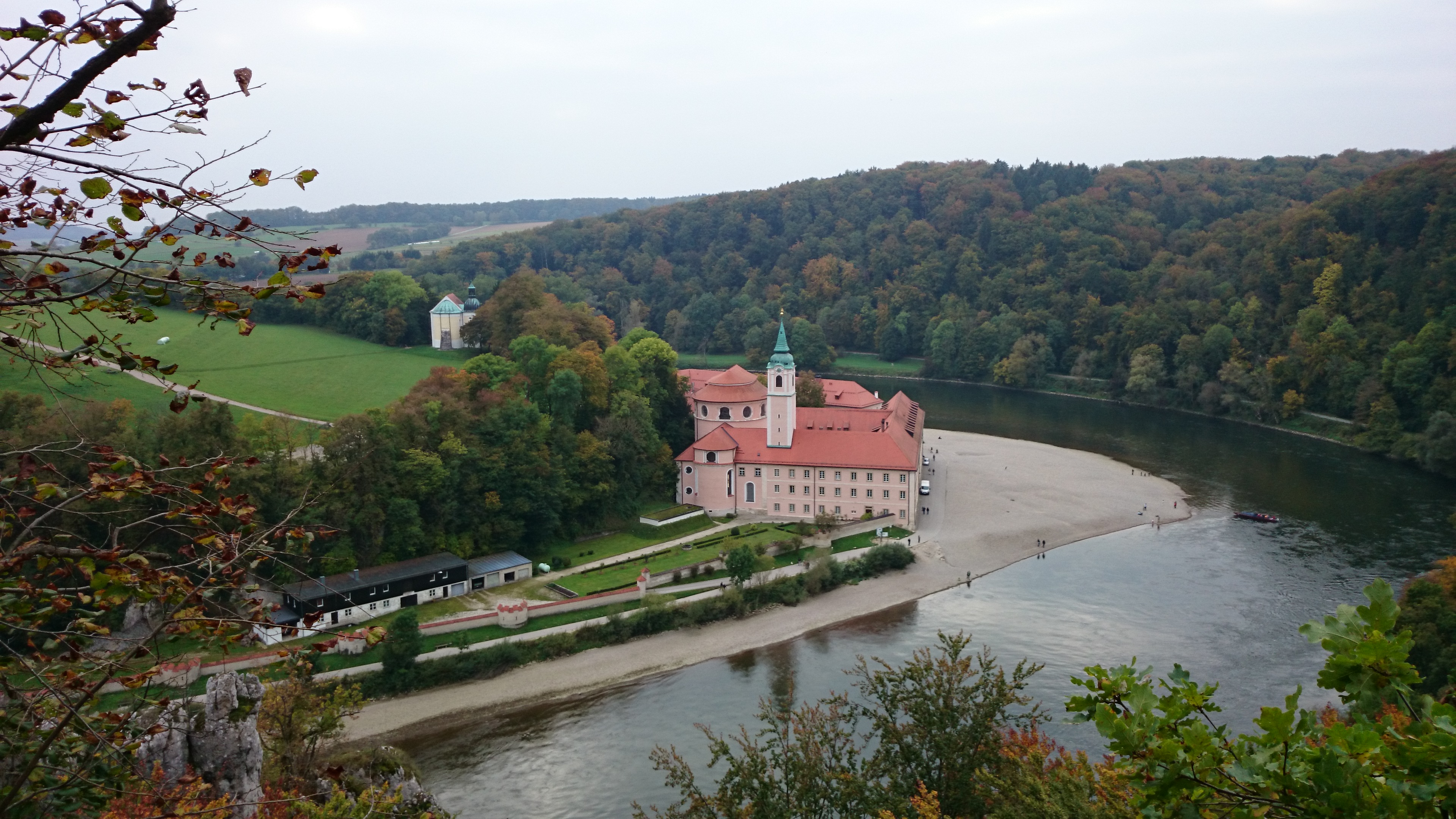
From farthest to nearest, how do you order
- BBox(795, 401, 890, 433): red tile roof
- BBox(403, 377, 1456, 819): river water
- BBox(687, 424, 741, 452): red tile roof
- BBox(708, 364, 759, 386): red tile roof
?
1. BBox(795, 401, 890, 433): red tile roof
2. BBox(708, 364, 759, 386): red tile roof
3. BBox(687, 424, 741, 452): red tile roof
4. BBox(403, 377, 1456, 819): river water

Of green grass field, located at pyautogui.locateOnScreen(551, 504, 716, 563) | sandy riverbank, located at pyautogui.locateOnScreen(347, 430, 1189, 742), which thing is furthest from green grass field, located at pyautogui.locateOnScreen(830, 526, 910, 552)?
green grass field, located at pyautogui.locateOnScreen(551, 504, 716, 563)

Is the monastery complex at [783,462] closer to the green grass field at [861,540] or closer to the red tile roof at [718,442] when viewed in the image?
the red tile roof at [718,442]

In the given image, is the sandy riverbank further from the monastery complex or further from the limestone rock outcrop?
the limestone rock outcrop

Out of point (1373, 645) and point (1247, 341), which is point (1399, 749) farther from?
point (1247, 341)

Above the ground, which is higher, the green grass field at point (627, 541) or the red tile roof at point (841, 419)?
the red tile roof at point (841, 419)

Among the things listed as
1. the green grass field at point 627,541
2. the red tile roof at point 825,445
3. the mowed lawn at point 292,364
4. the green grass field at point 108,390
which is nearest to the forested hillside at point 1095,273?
the red tile roof at point 825,445

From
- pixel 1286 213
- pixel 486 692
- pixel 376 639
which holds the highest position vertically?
pixel 1286 213

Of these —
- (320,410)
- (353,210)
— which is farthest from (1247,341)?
(353,210)
